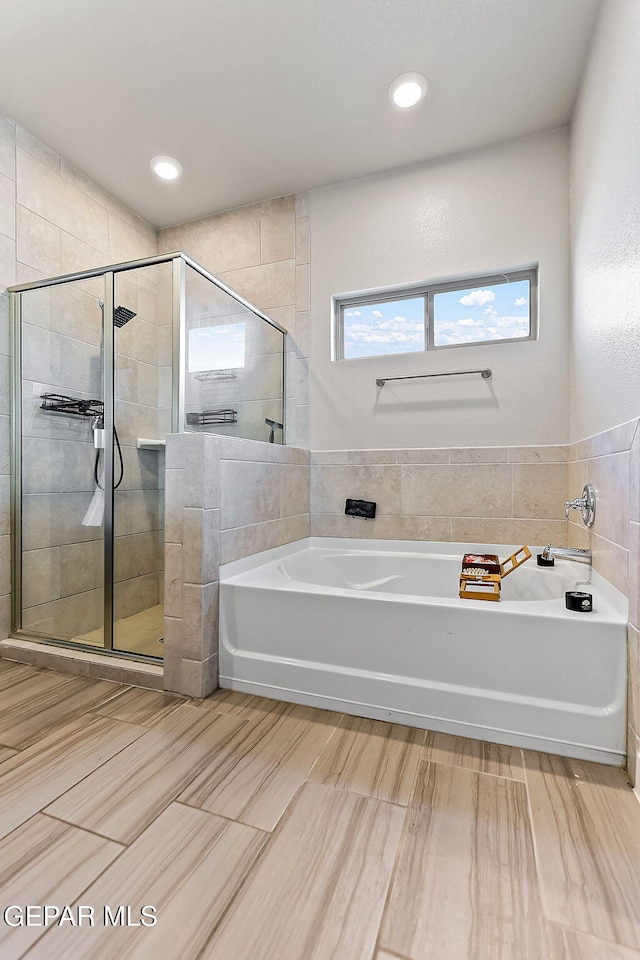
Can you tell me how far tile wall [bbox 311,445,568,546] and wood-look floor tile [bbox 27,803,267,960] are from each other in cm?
170

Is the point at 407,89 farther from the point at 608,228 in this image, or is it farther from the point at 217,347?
the point at 217,347

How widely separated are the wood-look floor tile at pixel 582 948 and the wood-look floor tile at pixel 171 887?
57 centimetres

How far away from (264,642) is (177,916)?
898mm

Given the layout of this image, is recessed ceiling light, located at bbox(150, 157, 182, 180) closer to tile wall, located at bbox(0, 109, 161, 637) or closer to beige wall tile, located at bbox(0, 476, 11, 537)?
tile wall, located at bbox(0, 109, 161, 637)

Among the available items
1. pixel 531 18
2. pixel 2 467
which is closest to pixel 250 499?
pixel 2 467

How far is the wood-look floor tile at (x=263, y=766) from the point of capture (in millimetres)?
1124

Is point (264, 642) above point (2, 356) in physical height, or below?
below

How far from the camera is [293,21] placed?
5.69 feet

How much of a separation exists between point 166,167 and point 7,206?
856 millimetres

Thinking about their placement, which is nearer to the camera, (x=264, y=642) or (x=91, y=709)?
(x=91, y=709)

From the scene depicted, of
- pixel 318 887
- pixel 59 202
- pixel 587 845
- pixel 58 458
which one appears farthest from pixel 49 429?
pixel 587 845

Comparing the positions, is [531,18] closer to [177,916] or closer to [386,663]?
[386,663]

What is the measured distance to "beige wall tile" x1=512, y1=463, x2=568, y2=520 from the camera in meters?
2.26

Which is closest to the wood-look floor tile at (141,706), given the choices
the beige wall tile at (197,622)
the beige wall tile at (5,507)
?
the beige wall tile at (197,622)
